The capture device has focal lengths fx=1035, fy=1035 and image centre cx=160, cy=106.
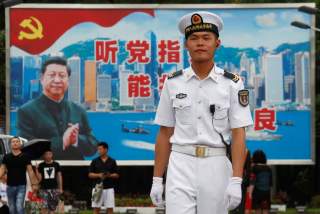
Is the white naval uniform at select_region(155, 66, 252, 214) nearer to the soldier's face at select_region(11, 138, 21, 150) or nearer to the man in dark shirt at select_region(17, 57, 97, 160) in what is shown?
the soldier's face at select_region(11, 138, 21, 150)

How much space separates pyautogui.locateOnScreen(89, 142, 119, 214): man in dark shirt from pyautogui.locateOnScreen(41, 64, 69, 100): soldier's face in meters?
10.6

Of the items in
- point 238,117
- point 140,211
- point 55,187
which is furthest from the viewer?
point 140,211

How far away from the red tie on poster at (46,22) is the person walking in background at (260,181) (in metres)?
11.0

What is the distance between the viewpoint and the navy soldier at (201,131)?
7.52 metres

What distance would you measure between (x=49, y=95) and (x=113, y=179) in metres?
10.9

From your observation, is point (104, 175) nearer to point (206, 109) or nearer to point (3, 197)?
point (3, 197)

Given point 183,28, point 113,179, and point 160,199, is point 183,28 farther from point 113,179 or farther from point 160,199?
point 113,179

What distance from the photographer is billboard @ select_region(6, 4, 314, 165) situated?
29688 mm

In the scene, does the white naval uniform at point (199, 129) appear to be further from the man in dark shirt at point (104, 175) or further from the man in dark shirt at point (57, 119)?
the man in dark shirt at point (57, 119)

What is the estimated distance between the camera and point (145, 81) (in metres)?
29.9

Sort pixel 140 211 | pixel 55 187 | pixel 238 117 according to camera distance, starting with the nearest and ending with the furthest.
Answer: pixel 238 117, pixel 55 187, pixel 140 211

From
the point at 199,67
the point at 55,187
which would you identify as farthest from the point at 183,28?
the point at 55,187

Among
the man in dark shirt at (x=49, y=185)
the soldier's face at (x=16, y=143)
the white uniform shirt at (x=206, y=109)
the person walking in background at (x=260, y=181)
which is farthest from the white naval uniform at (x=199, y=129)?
the person walking in background at (x=260, y=181)

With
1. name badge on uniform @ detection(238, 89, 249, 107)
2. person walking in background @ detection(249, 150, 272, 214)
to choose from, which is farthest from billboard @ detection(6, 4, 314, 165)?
name badge on uniform @ detection(238, 89, 249, 107)
